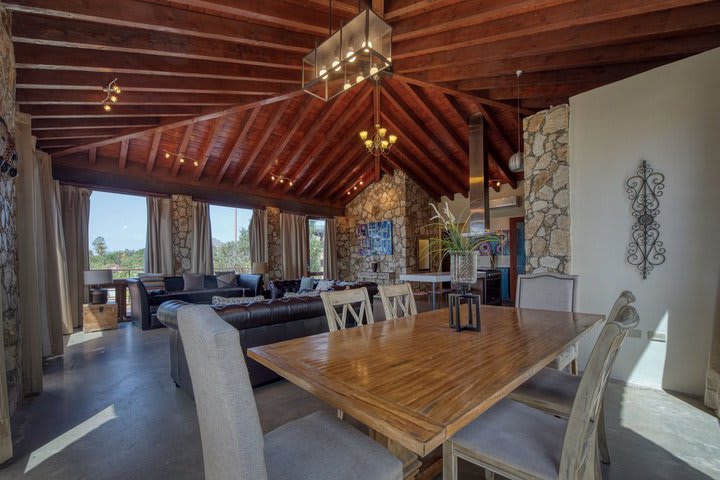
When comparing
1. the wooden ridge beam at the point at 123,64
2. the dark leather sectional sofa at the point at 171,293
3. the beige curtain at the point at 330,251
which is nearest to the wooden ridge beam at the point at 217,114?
the wooden ridge beam at the point at 123,64

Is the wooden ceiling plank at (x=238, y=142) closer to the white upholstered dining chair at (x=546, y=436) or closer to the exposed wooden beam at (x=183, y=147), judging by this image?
the exposed wooden beam at (x=183, y=147)

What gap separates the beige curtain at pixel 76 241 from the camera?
544 centimetres

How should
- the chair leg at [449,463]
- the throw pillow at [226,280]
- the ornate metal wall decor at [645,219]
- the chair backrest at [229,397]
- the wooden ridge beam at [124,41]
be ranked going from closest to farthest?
the chair backrest at [229,397]
the chair leg at [449,463]
the wooden ridge beam at [124,41]
the ornate metal wall decor at [645,219]
the throw pillow at [226,280]

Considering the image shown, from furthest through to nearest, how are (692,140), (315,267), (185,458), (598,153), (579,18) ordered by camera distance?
(315,267) < (598,153) < (692,140) < (579,18) < (185,458)

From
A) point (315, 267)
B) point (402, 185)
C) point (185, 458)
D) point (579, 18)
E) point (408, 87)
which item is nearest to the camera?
point (185, 458)

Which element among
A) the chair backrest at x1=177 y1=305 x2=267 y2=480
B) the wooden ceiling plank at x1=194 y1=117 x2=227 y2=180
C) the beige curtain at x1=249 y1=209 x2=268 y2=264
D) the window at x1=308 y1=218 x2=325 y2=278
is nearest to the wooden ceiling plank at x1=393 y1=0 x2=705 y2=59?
the chair backrest at x1=177 y1=305 x2=267 y2=480

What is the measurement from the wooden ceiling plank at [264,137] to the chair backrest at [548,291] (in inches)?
180

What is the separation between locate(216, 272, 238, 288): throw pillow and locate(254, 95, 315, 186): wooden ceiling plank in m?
2.50

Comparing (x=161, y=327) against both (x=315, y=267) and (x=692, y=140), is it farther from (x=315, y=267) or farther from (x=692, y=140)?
(x=692, y=140)

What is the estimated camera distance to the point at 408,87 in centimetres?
519

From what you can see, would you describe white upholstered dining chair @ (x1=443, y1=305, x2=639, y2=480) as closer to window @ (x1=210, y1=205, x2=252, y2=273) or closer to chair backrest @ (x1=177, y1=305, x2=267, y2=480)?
chair backrest @ (x1=177, y1=305, x2=267, y2=480)

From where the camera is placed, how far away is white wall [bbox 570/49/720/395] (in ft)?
8.54

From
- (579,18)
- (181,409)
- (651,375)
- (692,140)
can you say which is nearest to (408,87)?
(579,18)

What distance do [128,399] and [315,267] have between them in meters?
7.09
